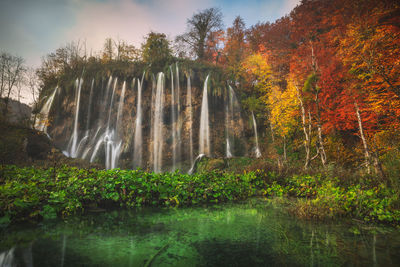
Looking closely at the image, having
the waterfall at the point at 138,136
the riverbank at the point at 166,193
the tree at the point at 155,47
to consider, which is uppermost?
the tree at the point at 155,47

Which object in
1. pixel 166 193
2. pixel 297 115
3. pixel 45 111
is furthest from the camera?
pixel 45 111

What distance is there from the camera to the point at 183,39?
26.6m

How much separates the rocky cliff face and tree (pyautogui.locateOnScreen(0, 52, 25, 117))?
7.54 m

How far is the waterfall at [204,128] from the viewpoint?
60.3 ft

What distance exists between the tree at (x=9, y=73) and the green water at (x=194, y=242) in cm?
2457

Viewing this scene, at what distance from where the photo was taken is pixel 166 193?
209 inches

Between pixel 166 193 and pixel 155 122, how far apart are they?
14885mm

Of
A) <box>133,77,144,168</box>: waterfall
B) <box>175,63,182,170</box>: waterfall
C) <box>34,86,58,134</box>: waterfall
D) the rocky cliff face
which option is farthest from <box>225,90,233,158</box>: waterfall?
<box>34,86,58,134</box>: waterfall

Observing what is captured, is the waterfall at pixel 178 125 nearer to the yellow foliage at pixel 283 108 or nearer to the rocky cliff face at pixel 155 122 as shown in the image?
the rocky cliff face at pixel 155 122

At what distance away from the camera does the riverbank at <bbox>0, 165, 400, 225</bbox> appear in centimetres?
377

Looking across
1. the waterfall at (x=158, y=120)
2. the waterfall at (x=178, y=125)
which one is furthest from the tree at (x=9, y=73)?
the waterfall at (x=178, y=125)

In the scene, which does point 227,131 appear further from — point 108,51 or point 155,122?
point 108,51

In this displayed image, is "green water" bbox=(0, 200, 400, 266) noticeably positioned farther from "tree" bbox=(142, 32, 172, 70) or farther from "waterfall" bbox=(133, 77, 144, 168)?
"tree" bbox=(142, 32, 172, 70)

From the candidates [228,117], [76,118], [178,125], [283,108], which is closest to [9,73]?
[76,118]
